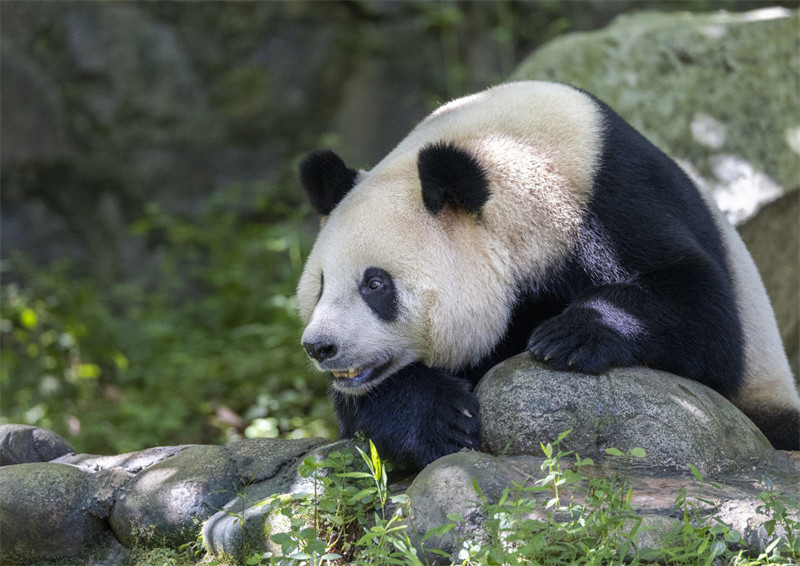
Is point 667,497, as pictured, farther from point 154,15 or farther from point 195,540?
Answer: point 154,15

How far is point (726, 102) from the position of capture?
645cm

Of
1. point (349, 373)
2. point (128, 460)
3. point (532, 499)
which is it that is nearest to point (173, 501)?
point (128, 460)

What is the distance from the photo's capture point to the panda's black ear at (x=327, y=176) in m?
4.16

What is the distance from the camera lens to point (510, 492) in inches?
116

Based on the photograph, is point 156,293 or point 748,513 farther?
point 156,293

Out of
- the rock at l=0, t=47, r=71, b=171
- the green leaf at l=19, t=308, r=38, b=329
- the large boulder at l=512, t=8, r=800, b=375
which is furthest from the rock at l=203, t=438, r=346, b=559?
the rock at l=0, t=47, r=71, b=171

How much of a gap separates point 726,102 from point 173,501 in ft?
16.3

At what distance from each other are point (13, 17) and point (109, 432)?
16.3 ft

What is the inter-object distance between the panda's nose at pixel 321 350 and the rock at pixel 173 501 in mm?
666

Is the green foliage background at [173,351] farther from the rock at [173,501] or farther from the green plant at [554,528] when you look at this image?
the green plant at [554,528]

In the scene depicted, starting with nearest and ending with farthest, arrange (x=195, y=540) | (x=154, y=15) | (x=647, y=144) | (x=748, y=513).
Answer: (x=748, y=513) → (x=195, y=540) → (x=647, y=144) → (x=154, y=15)

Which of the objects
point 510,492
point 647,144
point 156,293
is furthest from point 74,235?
point 510,492

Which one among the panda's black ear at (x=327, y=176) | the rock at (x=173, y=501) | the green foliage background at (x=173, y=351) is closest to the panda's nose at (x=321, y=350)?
the rock at (x=173, y=501)

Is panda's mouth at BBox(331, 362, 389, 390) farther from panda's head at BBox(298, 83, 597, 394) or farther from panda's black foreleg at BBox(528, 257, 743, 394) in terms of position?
panda's black foreleg at BBox(528, 257, 743, 394)
